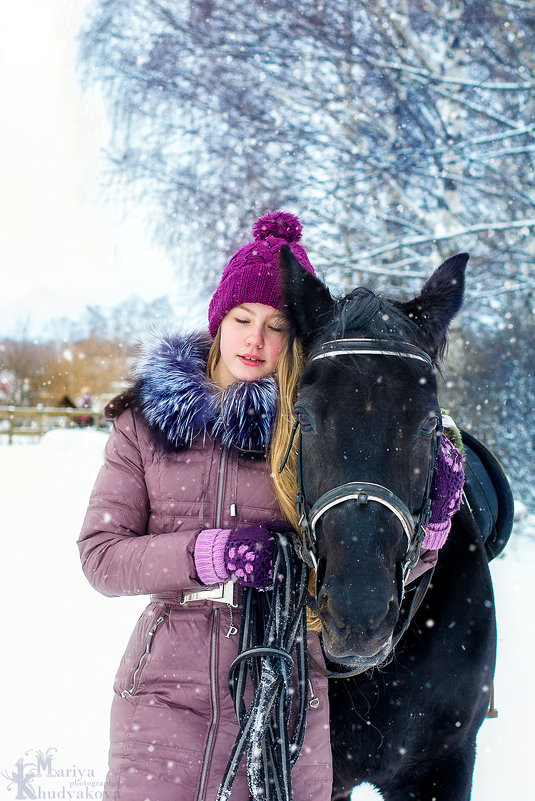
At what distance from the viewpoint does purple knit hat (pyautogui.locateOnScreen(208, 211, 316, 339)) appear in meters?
1.94

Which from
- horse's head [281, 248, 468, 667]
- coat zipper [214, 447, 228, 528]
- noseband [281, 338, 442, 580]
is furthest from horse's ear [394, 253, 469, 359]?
coat zipper [214, 447, 228, 528]

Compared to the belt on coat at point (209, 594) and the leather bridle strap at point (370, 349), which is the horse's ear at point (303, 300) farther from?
the belt on coat at point (209, 594)

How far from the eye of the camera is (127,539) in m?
1.65

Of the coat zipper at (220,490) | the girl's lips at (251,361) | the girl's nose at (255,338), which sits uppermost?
the girl's nose at (255,338)

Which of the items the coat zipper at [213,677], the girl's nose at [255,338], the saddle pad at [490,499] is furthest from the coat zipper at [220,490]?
the saddle pad at [490,499]

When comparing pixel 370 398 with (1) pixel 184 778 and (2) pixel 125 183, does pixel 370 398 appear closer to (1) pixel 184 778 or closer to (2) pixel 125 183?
(1) pixel 184 778

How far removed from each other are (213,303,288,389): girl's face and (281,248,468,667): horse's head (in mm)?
101

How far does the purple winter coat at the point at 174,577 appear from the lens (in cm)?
152

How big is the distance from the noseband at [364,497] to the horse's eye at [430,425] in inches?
1.8

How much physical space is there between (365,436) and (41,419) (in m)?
21.5

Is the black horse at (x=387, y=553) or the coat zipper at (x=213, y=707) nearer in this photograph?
the black horse at (x=387, y=553)

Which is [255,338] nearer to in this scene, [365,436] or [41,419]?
[365,436]

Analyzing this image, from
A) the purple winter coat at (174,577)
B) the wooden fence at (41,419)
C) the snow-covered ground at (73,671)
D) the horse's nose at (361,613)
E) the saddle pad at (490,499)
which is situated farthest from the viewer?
the wooden fence at (41,419)

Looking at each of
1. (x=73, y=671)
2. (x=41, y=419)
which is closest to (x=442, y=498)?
(x=73, y=671)
